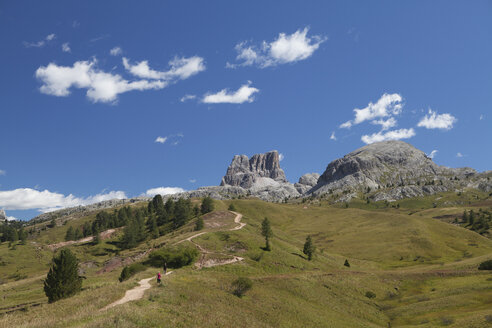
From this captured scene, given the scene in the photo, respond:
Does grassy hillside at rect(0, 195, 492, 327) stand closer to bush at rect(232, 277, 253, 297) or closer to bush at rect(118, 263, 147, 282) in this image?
bush at rect(232, 277, 253, 297)

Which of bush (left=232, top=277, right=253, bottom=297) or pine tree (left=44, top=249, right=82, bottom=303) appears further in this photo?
bush (left=232, top=277, right=253, bottom=297)

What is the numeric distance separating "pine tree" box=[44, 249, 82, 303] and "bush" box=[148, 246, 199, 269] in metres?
22.9

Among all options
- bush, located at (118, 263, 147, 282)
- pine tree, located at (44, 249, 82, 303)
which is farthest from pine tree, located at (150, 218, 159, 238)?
pine tree, located at (44, 249, 82, 303)

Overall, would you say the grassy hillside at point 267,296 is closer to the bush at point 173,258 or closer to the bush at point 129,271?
the bush at point 129,271

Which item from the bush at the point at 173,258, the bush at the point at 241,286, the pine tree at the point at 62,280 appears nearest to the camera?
the pine tree at the point at 62,280

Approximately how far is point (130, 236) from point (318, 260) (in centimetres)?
8913

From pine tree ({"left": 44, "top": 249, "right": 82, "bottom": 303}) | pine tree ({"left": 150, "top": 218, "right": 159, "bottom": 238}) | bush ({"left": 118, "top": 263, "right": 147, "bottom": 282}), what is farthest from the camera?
pine tree ({"left": 150, "top": 218, "right": 159, "bottom": 238})

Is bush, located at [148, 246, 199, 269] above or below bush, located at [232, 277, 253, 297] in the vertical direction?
above

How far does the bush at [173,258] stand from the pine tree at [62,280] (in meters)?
22.9

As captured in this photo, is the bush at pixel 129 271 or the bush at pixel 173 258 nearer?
the bush at pixel 129 271

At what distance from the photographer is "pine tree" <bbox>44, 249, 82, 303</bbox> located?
4500 centimetres

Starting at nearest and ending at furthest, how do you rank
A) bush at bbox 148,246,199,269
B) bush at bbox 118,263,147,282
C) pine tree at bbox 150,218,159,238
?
bush at bbox 118,263,147,282 < bush at bbox 148,246,199,269 < pine tree at bbox 150,218,159,238

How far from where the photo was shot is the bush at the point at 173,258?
68812mm

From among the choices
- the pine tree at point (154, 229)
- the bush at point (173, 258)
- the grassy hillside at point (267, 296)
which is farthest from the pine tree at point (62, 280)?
the pine tree at point (154, 229)
